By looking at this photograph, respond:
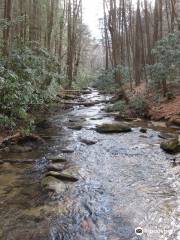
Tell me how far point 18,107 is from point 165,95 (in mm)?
9190

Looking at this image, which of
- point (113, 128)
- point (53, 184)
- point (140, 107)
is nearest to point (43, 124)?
point (113, 128)

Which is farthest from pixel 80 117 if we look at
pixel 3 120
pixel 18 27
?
pixel 18 27

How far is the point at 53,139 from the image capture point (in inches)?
406

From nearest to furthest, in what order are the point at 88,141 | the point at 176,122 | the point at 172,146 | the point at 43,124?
the point at 172,146 < the point at 88,141 < the point at 176,122 < the point at 43,124

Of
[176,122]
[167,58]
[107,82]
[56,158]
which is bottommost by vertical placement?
[56,158]

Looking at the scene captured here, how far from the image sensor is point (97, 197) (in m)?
5.64

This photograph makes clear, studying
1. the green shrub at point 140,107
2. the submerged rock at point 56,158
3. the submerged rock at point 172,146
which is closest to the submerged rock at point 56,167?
the submerged rock at point 56,158

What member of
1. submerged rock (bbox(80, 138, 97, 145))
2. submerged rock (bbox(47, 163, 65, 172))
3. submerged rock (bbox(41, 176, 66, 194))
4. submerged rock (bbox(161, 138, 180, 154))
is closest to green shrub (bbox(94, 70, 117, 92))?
submerged rock (bbox(80, 138, 97, 145))

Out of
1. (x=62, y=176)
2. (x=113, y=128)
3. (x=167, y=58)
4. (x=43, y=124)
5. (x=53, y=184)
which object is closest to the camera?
(x=53, y=184)

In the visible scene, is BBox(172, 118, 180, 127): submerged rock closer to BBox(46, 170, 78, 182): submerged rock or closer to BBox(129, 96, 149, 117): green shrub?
BBox(129, 96, 149, 117): green shrub

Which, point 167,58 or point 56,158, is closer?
point 56,158

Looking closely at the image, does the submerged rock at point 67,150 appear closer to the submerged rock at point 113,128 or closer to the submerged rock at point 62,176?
the submerged rock at point 62,176

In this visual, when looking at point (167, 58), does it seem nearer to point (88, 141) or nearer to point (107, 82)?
point (88, 141)

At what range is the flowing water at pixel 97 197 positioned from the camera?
4445 mm
